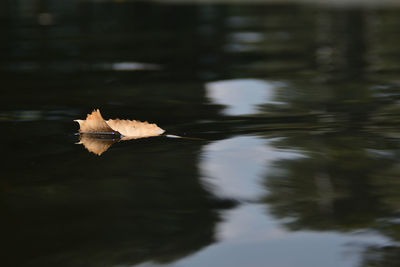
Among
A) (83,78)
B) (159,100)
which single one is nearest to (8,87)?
(83,78)

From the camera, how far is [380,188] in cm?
128

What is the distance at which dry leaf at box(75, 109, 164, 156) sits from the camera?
1769mm

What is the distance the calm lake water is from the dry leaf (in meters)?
0.05

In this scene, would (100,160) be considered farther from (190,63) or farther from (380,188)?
(190,63)

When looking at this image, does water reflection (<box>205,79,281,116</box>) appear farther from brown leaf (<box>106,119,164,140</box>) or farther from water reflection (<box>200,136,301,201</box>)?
water reflection (<box>200,136,301,201</box>)

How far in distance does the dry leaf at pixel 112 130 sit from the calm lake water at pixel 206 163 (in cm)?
5

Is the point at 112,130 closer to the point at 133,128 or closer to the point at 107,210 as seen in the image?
the point at 133,128

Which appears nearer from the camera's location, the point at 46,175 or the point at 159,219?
the point at 159,219

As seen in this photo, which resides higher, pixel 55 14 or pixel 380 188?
pixel 55 14

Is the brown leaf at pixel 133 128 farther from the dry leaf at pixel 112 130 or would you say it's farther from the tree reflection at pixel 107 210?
the tree reflection at pixel 107 210

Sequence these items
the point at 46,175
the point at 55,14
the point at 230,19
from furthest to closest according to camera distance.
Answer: the point at 55,14 → the point at 230,19 → the point at 46,175

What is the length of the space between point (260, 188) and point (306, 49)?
9.52 ft

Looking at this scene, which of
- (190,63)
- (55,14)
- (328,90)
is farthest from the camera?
(55,14)

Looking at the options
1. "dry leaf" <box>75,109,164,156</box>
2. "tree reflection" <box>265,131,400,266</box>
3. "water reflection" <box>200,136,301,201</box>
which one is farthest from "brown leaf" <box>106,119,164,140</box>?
"tree reflection" <box>265,131,400,266</box>
